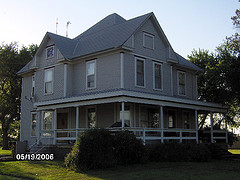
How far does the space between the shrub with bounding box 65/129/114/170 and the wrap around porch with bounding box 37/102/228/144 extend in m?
2.56

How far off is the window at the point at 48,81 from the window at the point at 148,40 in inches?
301

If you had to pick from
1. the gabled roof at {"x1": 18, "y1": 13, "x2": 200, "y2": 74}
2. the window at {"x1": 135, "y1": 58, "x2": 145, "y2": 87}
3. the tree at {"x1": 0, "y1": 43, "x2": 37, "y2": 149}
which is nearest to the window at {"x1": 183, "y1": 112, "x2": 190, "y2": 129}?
the gabled roof at {"x1": 18, "y1": 13, "x2": 200, "y2": 74}

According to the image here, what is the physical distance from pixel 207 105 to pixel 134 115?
5.64 m

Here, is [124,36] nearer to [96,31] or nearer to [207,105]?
[96,31]

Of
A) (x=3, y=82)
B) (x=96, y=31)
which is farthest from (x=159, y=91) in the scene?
(x=3, y=82)

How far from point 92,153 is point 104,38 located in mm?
10824

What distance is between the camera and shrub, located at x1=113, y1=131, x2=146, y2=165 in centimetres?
1489

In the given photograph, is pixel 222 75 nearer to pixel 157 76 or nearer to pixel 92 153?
pixel 157 76

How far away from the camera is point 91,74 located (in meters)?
21.2

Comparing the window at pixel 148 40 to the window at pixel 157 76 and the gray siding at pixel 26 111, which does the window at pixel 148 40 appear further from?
the gray siding at pixel 26 111

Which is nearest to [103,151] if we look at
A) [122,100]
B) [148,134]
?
[122,100]

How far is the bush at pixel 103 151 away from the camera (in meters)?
13.8

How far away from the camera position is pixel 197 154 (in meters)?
17.5

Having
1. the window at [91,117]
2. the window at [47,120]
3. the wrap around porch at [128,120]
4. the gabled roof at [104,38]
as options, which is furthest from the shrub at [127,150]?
the window at [47,120]
